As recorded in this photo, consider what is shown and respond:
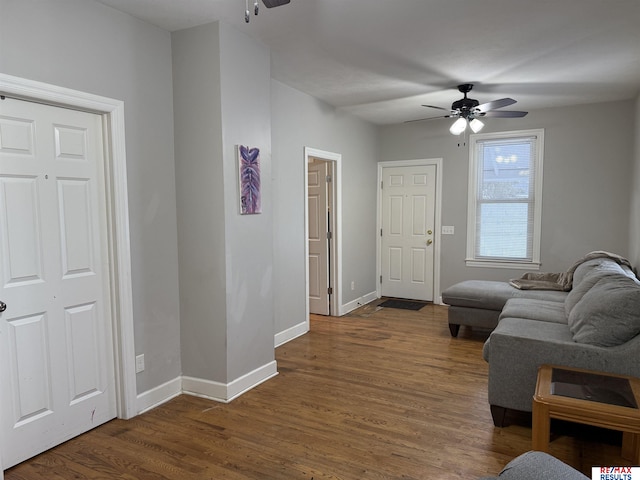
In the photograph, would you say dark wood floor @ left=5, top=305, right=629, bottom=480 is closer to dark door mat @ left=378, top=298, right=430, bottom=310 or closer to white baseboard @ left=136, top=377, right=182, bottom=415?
white baseboard @ left=136, top=377, right=182, bottom=415

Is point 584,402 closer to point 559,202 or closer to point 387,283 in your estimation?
point 559,202

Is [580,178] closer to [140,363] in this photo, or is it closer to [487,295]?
[487,295]

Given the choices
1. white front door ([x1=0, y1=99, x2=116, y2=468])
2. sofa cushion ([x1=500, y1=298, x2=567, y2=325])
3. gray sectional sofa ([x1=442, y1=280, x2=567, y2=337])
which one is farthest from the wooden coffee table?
white front door ([x1=0, y1=99, x2=116, y2=468])

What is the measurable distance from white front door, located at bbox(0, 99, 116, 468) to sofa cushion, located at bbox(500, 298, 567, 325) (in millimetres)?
3022

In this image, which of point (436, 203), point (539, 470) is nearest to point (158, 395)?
point (539, 470)

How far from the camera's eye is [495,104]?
4098mm

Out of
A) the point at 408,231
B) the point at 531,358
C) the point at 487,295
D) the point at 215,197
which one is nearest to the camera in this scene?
the point at 531,358

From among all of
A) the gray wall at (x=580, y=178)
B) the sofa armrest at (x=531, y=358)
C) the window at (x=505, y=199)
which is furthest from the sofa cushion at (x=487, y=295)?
the sofa armrest at (x=531, y=358)

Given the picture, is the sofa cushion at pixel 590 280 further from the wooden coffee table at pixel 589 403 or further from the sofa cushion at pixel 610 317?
the wooden coffee table at pixel 589 403

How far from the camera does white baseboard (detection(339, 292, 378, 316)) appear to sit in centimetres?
568

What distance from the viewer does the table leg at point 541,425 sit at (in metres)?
2.04

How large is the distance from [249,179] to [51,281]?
1.44 m

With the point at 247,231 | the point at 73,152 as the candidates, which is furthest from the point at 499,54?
the point at 73,152

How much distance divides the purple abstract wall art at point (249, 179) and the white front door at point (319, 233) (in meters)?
2.15
